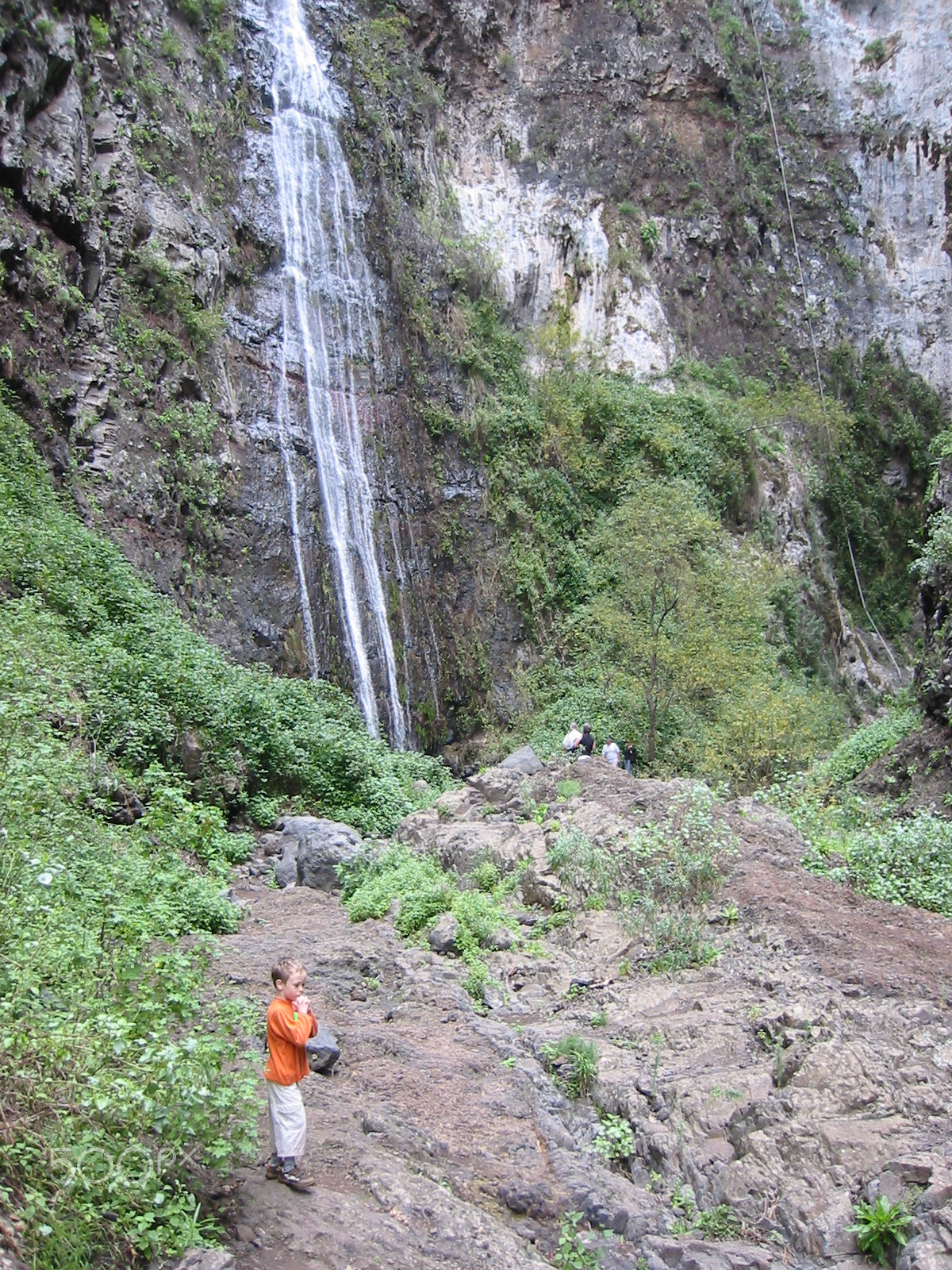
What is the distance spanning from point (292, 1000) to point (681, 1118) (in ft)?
8.44

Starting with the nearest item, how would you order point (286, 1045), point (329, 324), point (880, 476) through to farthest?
point (286, 1045) → point (329, 324) → point (880, 476)

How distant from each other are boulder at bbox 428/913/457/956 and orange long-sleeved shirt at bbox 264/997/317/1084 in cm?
392

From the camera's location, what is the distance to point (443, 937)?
28.5ft

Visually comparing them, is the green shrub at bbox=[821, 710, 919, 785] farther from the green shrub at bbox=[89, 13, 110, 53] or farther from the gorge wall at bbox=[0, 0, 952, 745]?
the green shrub at bbox=[89, 13, 110, 53]

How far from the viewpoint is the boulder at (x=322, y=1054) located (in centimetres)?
620

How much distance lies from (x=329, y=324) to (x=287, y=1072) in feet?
63.0

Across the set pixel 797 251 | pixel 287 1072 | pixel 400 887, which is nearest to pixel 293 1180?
pixel 287 1072

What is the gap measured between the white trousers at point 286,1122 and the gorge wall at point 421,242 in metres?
12.5

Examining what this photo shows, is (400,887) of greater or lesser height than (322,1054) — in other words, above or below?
above

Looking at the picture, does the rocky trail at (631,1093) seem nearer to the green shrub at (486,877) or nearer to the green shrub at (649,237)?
the green shrub at (486,877)

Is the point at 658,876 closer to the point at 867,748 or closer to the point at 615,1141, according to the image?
the point at 615,1141

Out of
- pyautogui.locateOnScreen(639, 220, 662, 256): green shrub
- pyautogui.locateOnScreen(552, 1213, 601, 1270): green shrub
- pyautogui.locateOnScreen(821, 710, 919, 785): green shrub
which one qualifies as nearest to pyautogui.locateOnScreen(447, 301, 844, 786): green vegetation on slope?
pyautogui.locateOnScreen(821, 710, 919, 785): green shrub

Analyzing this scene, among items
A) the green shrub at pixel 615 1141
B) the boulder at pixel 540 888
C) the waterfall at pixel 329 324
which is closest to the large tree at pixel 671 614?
the waterfall at pixel 329 324

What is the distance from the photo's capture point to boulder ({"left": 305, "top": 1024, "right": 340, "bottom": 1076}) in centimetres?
620
